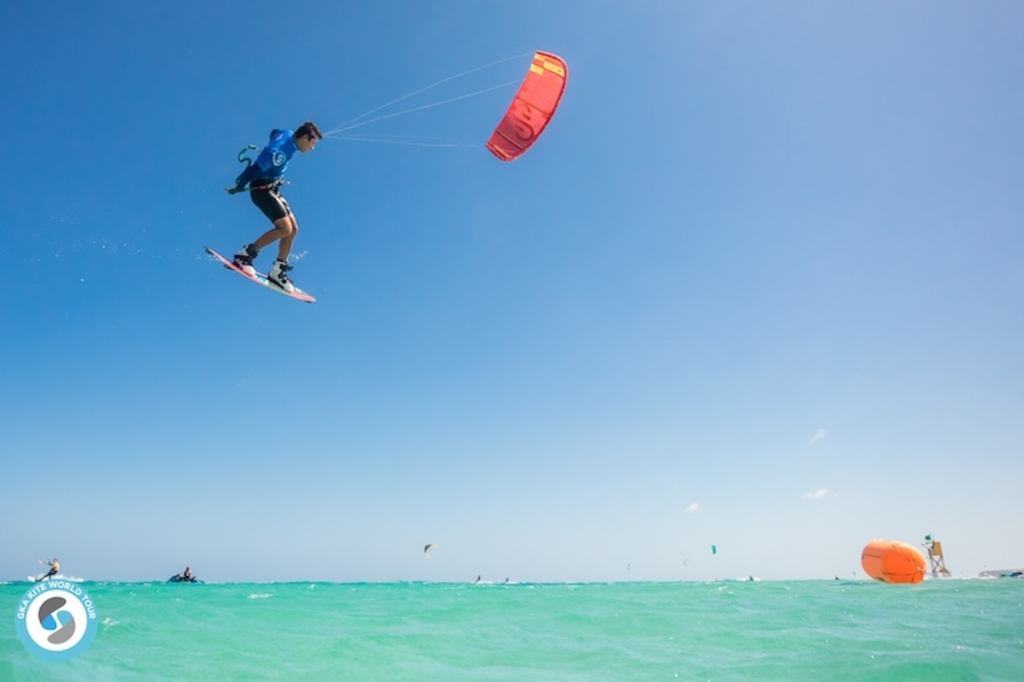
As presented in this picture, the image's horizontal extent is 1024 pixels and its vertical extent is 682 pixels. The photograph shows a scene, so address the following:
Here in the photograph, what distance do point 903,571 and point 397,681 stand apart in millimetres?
23775

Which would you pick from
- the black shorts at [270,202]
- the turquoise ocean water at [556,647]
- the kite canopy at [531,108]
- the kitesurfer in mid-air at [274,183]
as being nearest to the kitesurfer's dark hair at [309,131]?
the kitesurfer in mid-air at [274,183]

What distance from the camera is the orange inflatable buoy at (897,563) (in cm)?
2281

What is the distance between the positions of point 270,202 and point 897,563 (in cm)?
2697

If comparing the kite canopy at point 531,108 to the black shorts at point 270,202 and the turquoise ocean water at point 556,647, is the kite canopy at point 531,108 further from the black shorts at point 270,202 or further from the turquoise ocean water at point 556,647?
the turquoise ocean water at point 556,647

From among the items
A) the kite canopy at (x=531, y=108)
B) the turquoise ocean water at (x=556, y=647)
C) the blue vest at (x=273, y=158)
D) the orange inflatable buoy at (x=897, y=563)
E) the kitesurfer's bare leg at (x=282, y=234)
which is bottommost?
the turquoise ocean water at (x=556, y=647)

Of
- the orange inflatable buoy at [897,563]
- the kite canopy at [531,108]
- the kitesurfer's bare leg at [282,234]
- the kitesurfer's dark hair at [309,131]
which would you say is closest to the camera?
the kitesurfer's dark hair at [309,131]

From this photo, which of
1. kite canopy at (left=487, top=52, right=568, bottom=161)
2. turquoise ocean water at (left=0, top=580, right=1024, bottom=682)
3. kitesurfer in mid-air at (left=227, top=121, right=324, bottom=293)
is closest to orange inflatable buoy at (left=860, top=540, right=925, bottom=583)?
turquoise ocean water at (left=0, top=580, right=1024, bottom=682)

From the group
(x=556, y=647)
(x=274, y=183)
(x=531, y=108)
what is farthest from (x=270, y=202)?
(x=556, y=647)

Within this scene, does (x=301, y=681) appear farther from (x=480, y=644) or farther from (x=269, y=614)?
(x=269, y=614)

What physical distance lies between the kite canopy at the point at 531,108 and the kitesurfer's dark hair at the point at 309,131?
3.43m

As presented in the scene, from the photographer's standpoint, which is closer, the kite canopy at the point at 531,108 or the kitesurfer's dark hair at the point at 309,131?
the kitesurfer's dark hair at the point at 309,131

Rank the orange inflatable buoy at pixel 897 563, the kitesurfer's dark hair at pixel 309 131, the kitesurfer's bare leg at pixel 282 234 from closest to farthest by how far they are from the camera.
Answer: the kitesurfer's dark hair at pixel 309 131 → the kitesurfer's bare leg at pixel 282 234 → the orange inflatable buoy at pixel 897 563

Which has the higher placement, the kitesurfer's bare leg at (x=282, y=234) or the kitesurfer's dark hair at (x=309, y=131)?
the kitesurfer's dark hair at (x=309, y=131)

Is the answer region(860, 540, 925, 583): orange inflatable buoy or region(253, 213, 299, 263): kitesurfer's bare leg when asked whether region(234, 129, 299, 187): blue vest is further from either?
region(860, 540, 925, 583): orange inflatable buoy
